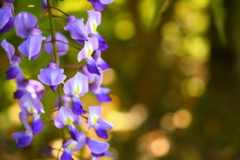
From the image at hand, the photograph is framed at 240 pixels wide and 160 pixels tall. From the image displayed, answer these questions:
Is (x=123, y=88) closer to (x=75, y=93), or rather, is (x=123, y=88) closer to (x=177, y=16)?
(x=177, y=16)

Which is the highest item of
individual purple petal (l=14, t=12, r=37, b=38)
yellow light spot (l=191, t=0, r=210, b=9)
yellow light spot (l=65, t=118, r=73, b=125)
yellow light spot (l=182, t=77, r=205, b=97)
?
yellow light spot (l=191, t=0, r=210, b=9)

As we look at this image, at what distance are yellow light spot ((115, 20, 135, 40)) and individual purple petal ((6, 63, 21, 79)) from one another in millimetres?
1492

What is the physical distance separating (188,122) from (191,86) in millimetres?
475

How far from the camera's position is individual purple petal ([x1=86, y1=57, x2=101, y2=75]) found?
2.02ft

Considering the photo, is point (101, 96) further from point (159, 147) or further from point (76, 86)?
point (159, 147)

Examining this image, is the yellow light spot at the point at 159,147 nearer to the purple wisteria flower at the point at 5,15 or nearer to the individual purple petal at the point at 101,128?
the individual purple petal at the point at 101,128

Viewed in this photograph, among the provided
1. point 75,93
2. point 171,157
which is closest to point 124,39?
point 171,157

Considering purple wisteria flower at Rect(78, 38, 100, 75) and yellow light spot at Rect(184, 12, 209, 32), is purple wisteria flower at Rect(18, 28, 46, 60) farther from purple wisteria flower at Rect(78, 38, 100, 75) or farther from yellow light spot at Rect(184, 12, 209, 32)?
yellow light spot at Rect(184, 12, 209, 32)

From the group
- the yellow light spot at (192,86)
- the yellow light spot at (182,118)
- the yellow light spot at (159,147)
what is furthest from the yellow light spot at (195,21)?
the yellow light spot at (159,147)

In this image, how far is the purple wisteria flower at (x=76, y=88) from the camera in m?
0.60

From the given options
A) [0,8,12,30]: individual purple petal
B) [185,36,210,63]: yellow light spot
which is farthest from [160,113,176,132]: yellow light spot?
[0,8,12,30]: individual purple petal

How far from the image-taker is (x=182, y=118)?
7.25ft

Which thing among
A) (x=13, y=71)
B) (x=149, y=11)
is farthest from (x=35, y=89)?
(x=149, y=11)

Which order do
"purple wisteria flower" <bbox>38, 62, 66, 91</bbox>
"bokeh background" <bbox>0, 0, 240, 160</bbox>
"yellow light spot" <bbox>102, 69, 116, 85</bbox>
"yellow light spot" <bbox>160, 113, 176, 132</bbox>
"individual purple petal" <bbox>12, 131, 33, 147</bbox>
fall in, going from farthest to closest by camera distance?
"yellow light spot" <bbox>102, 69, 116, 85</bbox> < "yellow light spot" <bbox>160, 113, 176, 132</bbox> < "bokeh background" <bbox>0, 0, 240, 160</bbox> < "individual purple petal" <bbox>12, 131, 33, 147</bbox> < "purple wisteria flower" <bbox>38, 62, 66, 91</bbox>
